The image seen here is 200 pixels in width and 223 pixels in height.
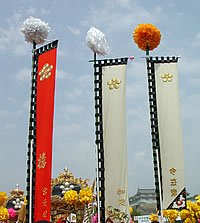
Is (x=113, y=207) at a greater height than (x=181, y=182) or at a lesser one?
lesser

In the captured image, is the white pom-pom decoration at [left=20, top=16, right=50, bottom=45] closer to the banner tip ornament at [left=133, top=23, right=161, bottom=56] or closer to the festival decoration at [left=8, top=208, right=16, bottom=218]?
the banner tip ornament at [left=133, top=23, right=161, bottom=56]

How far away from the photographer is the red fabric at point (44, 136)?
6656 millimetres

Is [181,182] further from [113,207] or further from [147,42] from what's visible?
[147,42]

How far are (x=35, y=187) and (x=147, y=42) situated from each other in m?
4.75

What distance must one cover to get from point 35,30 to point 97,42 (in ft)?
5.44

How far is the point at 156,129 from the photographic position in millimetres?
8078

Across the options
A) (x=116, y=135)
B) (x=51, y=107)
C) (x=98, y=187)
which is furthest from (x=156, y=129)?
(x=51, y=107)

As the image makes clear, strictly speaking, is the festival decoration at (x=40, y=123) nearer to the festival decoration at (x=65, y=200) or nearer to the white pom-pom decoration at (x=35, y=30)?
the white pom-pom decoration at (x=35, y=30)

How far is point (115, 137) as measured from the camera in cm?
792

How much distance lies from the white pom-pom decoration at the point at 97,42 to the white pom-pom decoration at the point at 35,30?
1.16m

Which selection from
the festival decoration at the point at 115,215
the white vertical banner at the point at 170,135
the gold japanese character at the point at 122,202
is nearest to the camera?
the festival decoration at the point at 115,215

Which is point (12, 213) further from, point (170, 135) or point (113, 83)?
point (170, 135)

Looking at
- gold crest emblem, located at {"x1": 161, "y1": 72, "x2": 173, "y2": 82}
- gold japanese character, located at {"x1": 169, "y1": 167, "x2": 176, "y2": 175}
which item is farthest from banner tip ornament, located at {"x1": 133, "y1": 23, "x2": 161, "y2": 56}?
gold japanese character, located at {"x1": 169, "y1": 167, "x2": 176, "y2": 175}

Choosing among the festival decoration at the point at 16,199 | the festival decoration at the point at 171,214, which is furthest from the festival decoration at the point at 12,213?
the festival decoration at the point at 171,214
